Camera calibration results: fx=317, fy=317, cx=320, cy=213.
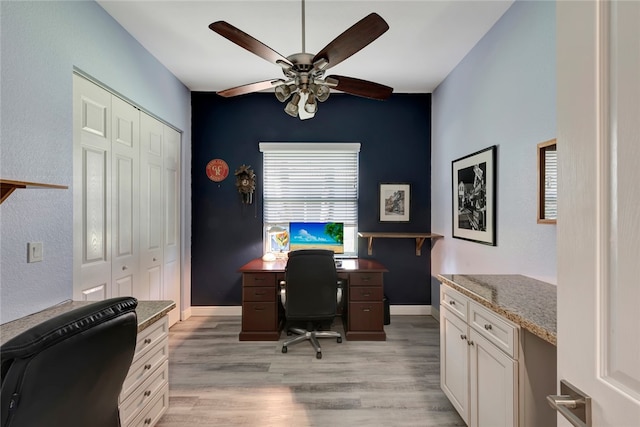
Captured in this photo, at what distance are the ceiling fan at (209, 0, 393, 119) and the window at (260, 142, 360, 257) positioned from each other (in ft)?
5.39

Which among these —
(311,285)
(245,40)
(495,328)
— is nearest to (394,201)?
(311,285)

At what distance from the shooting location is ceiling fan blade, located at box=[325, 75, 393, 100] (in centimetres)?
219

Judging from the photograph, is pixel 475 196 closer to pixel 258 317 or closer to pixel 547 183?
pixel 547 183

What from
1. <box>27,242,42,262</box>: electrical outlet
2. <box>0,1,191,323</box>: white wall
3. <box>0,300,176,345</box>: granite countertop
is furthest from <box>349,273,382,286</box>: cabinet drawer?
<box>27,242,42,262</box>: electrical outlet

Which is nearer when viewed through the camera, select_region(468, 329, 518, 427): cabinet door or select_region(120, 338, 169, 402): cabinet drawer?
select_region(468, 329, 518, 427): cabinet door

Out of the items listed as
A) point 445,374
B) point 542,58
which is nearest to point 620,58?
point 542,58

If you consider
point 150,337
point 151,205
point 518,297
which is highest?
point 151,205

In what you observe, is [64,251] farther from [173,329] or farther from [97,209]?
[173,329]

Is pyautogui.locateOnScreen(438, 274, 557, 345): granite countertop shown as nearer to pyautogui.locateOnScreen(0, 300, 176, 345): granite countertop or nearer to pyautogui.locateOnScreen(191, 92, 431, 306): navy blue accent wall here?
pyautogui.locateOnScreen(0, 300, 176, 345): granite countertop

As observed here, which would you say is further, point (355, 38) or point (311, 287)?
point (311, 287)

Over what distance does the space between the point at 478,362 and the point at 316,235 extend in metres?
2.35

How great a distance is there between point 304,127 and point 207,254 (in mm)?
Result: 2048

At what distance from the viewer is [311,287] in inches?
114

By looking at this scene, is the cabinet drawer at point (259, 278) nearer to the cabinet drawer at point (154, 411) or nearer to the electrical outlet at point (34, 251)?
the cabinet drawer at point (154, 411)
